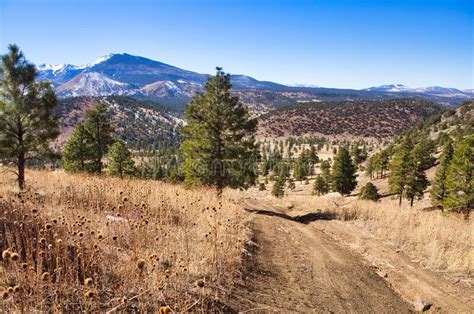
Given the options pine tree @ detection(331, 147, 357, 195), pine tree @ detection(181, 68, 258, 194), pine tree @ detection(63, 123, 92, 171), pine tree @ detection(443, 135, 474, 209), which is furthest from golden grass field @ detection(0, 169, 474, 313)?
pine tree @ detection(331, 147, 357, 195)

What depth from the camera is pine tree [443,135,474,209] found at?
118ft

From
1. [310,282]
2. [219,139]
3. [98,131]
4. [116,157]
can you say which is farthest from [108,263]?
[116,157]

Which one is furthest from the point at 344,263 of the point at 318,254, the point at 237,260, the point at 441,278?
the point at 237,260

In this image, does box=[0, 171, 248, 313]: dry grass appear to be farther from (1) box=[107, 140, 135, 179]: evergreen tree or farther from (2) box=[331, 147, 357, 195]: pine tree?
(2) box=[331, 147, 357, 195]: pine tree

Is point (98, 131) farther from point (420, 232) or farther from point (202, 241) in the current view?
point (420, 232)

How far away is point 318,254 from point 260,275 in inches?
117

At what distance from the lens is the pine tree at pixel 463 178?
36.0m

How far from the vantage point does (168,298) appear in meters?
4.67

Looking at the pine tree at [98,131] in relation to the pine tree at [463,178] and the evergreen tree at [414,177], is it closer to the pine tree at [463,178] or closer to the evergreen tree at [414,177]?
the pine tree at [463,178]

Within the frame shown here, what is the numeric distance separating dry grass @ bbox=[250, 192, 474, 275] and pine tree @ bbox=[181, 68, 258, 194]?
19.3ft

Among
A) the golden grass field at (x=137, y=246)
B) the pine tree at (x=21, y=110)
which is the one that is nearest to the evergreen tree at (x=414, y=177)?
the golden grass field at (x=137, y=246)

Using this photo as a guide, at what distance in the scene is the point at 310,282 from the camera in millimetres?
6809

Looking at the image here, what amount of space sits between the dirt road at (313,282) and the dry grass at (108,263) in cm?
51

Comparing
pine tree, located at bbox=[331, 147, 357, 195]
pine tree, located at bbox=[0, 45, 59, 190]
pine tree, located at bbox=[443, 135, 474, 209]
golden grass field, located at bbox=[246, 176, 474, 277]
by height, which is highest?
pine tree, located at bbox=[0, 45, 59, 190]
